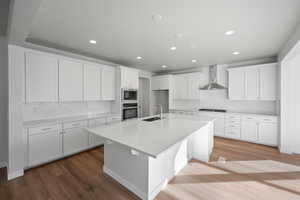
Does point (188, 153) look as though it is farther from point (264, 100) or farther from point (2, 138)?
point (2, 138)

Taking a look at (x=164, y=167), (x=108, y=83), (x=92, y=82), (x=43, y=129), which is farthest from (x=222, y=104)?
(x=43, y=129)

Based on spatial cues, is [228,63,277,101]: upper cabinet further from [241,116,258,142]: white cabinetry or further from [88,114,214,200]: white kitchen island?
[88,114,214,200]: white kitchen island

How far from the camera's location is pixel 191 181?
2.08 metres

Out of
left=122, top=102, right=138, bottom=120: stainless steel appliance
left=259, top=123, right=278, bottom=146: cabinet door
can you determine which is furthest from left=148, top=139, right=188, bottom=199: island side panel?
left=259, top=123, right=278, bottom=146: cabinet door

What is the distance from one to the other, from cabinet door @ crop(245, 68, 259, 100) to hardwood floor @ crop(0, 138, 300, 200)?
174 cm

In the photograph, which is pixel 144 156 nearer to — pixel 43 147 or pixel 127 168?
pixel 127 168

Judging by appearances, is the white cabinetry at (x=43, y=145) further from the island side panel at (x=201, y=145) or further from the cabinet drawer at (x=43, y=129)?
the island side panel at (x=201, y=145)

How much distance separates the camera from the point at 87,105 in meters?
3.78

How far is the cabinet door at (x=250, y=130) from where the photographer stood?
3708 mm

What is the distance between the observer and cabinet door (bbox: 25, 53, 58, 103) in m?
2.44

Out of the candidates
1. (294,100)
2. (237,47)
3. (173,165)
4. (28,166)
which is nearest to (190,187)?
(173,165)

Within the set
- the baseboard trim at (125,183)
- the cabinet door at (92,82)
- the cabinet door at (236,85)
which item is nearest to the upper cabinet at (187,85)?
the cabinet door at (236,85)

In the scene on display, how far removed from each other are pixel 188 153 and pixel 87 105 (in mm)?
3047

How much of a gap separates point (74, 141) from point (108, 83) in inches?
70.6
